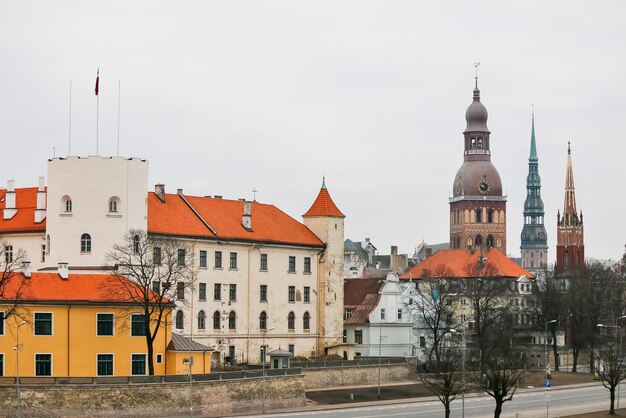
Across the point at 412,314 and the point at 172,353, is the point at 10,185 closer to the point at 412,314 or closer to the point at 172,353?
the point at 172,353

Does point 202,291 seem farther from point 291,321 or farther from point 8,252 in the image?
point 8,252

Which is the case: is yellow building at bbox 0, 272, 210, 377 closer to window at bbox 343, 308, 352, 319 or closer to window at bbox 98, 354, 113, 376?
window at bbox 98, 354, 113, 376

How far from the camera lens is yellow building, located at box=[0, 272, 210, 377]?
8888 cm

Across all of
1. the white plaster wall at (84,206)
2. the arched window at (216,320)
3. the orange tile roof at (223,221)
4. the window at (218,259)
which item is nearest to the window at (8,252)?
the white plaster wall at (84,206)

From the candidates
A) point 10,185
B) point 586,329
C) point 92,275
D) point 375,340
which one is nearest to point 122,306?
point 92,275

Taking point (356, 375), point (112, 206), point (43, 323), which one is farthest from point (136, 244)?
point (356, 375)

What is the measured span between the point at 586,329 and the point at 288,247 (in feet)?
138

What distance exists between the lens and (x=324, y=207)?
130000mm

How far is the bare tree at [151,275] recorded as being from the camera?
3659 inches

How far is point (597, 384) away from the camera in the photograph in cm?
12588

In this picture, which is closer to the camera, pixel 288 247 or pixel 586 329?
pixel 288 247

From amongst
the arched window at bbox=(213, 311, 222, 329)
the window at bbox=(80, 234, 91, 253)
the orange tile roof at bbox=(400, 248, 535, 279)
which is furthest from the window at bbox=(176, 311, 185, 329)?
the orange tile roof at bbox=(400, 248, 535, 279)

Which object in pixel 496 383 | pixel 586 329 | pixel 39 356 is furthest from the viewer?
pixel 586 329

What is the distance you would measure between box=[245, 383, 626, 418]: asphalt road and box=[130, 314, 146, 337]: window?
1105 cm
